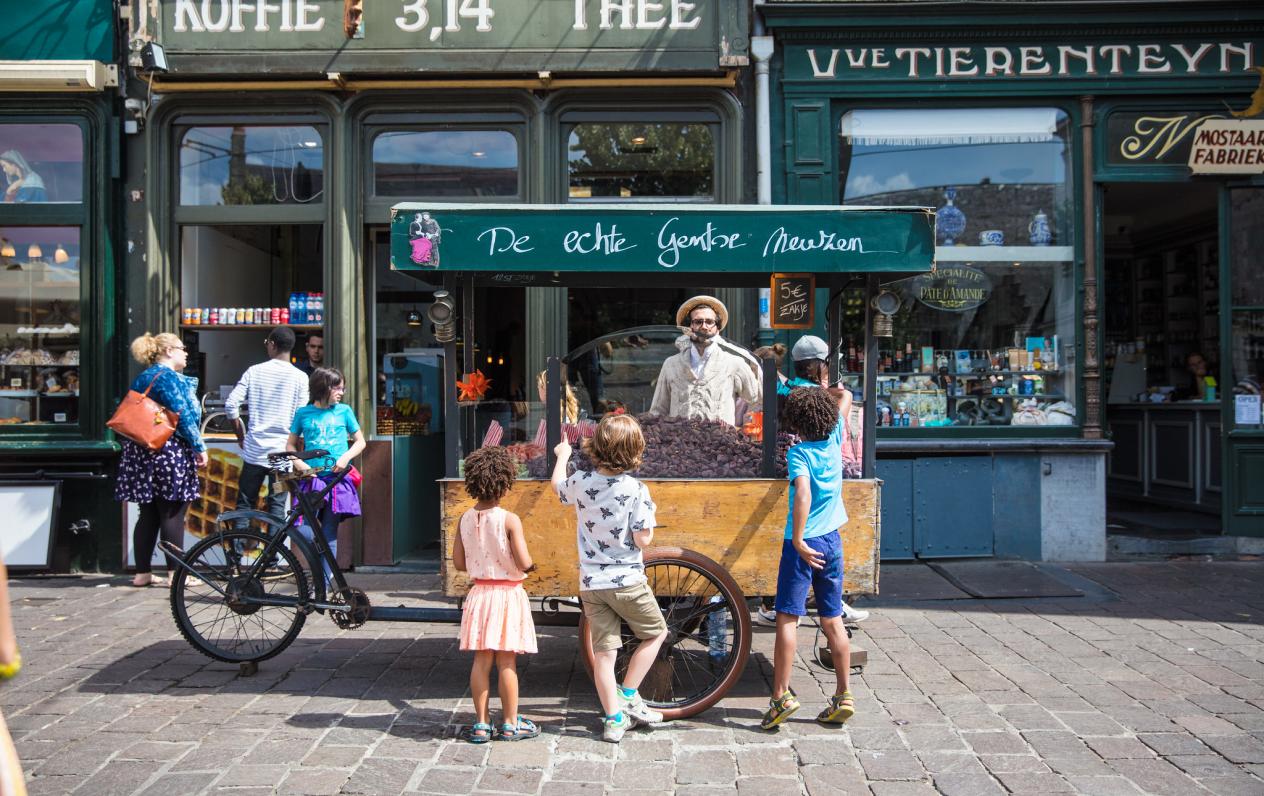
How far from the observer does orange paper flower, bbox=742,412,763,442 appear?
16.9 feet

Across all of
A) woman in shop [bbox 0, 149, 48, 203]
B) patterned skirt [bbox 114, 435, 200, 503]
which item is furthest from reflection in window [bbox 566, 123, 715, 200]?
woman in shop [bbox 0, 149, 48, 203]

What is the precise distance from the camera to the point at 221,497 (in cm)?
830

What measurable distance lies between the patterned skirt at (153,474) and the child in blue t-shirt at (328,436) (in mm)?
1259

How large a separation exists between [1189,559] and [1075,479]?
1.17 metres

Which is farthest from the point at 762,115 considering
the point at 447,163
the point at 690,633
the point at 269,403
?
the point at 690,633

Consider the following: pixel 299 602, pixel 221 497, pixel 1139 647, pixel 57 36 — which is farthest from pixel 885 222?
pixel 57 36

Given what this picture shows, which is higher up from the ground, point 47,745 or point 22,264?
point 22,264

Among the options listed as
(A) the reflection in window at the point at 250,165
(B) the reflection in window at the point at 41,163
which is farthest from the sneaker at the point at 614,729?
(B) the reflection in window at the point at 41,163

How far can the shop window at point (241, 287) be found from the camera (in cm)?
861

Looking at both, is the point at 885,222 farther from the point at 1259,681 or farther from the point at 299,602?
the point at 299,602

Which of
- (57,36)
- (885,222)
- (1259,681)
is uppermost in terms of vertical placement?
(57,36)

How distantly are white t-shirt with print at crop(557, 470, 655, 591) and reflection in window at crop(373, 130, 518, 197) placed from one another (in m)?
4.80

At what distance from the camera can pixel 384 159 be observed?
8578 mm

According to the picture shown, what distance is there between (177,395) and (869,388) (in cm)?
487
